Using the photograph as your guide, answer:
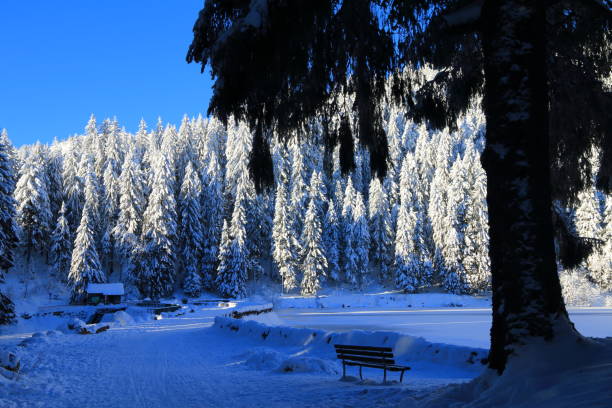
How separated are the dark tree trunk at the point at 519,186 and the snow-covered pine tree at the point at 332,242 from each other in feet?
191

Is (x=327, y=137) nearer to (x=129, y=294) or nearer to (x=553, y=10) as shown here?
(x=553, y=10)

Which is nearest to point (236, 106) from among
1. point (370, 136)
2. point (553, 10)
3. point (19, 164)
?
point (370, 136)

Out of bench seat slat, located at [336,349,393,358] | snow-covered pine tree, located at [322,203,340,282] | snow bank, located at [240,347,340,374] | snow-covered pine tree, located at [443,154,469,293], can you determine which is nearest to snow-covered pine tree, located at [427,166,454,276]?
snow-covered pine tree, located at [443,154,469,293]

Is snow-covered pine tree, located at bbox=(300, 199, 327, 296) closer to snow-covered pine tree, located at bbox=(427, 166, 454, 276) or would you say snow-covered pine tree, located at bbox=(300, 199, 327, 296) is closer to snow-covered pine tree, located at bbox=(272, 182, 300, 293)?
snow-covered pine tree, located at bbox=(272, 182, 300, 293)

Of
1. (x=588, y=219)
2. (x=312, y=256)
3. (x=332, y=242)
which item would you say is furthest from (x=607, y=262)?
(x=332, y=242)

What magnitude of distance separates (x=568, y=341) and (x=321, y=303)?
48182 millimetres

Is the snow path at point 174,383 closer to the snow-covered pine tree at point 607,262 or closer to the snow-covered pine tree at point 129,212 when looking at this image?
the snow-covered pine tree at point 129,212

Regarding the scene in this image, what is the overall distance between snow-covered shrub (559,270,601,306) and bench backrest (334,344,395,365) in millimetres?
45764

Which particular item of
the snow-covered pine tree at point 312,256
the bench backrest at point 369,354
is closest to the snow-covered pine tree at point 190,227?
the snow-covered pine tree at point 312,256

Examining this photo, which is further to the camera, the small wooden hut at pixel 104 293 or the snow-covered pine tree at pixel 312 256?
the snow-covered pine tree at pixel 312 256

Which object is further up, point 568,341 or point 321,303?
point 568,341

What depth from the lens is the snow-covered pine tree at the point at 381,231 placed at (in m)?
65.1

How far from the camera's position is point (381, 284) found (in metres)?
66.1

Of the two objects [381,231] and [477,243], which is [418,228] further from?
[477,243]
